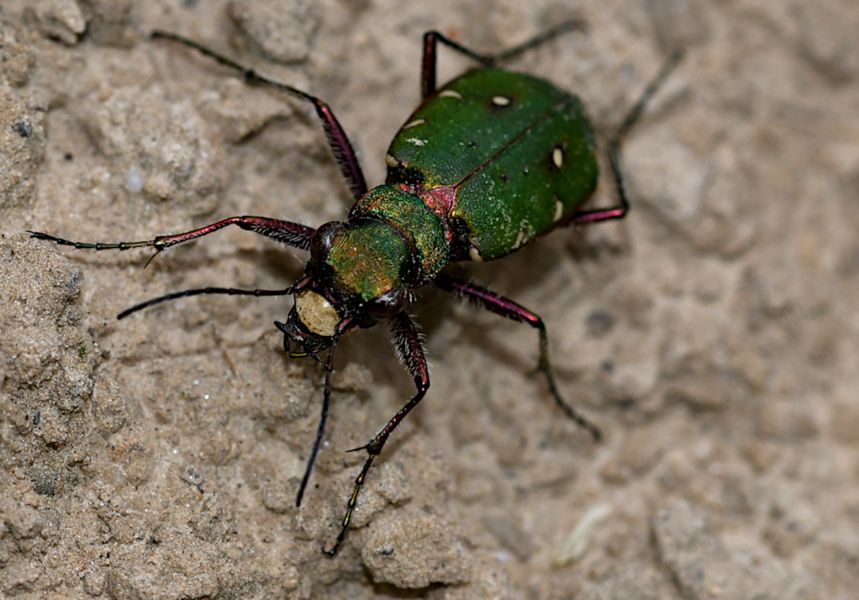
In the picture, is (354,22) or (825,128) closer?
(354,22)

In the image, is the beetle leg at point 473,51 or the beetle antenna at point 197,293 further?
the beetle leg at point 473,51

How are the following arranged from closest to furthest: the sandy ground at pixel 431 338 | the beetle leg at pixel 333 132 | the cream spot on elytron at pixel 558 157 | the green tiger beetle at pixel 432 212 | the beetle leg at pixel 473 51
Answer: the sandy ground at pixel 431 338
the green tiger beetle at pixel 432 212
the beetle leg at pixel 333 132
the cream spot on elytron at pixel 558 157
the beetle leg at pixel 473 51

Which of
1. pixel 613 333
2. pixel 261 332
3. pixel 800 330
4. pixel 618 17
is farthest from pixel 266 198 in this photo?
pixel 800 330

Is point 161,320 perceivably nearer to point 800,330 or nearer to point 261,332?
point 261,332


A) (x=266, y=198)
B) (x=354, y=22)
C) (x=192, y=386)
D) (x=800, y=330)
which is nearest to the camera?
(x=192, y=386)

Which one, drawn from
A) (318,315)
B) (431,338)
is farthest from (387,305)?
(431,338)

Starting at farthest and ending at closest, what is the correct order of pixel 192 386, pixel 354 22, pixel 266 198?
pixel 354 22
pixel 266 198
pixel 192 386

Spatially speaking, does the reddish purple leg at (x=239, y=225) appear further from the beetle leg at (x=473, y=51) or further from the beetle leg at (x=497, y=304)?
the beetle leg at (x=473, y=51)

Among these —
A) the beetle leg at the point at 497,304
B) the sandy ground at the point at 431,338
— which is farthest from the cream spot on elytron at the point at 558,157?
the beetle leg at the point at 497,304
